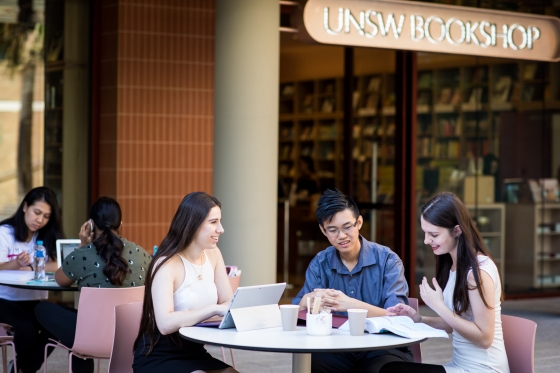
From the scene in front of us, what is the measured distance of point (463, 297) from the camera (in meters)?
3.66

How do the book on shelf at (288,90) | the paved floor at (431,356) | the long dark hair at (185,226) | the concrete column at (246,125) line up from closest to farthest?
the long dark hair at (185,226), the paved floor at (431,356), the concrete column at (246,125), the book on shelf at (288,90)

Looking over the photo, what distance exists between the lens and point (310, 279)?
4.34 metres

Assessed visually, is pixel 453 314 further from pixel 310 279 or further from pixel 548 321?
pixel 548 321

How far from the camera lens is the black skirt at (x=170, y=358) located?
3.82 m

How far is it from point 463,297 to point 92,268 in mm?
2207

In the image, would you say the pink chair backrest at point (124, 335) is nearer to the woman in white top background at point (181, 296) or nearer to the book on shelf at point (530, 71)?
the woman in white top background at point (181, 296)

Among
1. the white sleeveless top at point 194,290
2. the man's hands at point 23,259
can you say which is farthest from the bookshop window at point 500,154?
the white sleeveless top at point 194,290

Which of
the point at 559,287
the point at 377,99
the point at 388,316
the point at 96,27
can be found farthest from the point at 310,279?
the point at 559,287

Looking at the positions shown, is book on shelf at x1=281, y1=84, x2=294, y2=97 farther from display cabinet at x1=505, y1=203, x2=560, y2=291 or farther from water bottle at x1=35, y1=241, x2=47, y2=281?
water bottle at x1=35, y1=241, x2=47, y2=281

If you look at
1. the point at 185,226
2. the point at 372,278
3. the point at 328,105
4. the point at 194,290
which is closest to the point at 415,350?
the point at 372,278

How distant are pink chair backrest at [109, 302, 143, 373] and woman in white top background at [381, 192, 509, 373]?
116 centimetres

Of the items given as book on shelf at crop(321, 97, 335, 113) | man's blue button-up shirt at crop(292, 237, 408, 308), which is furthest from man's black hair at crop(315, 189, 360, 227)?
book on shelf at crop(321, 97, 335, 113)

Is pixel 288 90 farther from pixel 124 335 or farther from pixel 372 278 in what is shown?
pixel 124 335

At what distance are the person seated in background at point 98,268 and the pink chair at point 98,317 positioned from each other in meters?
0.23
